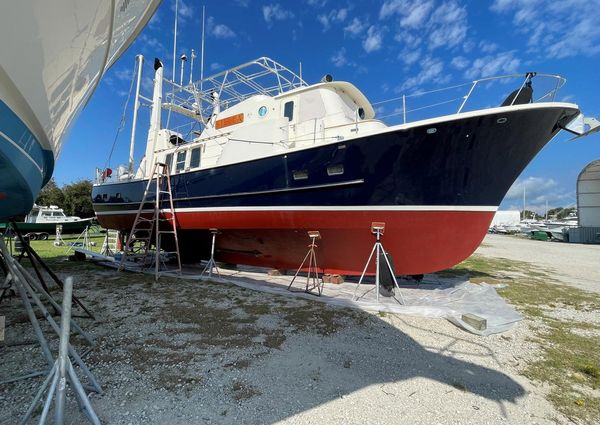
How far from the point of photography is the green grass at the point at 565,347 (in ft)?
8.16

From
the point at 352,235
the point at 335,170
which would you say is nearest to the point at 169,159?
the point at 335,170

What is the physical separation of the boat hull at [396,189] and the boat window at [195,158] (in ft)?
5.13

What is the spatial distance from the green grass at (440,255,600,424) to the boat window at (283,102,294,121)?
5.78 m

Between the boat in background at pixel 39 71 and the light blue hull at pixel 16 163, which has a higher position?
the boat in background at pixel 39 71

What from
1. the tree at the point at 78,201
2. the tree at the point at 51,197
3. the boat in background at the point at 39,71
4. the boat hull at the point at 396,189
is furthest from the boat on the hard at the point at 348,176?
the tree at the point at 51,197

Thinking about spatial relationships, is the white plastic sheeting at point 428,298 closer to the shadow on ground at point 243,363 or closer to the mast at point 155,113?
the shadow on ground at point 243,363

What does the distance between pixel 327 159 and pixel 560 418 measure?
4561 mm

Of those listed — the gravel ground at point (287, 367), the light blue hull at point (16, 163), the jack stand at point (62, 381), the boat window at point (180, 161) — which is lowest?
the gravel ground at point (287, 367)

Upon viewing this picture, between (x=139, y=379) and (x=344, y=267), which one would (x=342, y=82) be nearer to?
Answer: (x=344, y=267)

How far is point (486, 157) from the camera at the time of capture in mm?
5168

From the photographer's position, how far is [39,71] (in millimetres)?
2135

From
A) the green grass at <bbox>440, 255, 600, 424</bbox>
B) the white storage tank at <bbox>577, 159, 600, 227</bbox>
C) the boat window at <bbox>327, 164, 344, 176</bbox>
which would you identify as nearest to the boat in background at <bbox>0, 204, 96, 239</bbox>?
the boat window at <bbox>327, 164, 344, 176</bbox>

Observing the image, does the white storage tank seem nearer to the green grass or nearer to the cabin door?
the green grass

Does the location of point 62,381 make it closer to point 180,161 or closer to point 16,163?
point 16,163
